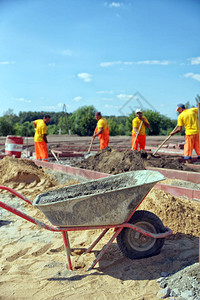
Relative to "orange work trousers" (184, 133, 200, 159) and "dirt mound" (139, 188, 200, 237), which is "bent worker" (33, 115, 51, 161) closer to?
"orange work trousers" (184, 133, 200, 159)

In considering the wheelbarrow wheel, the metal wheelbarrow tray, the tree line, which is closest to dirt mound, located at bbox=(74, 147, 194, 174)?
the wheelbarrow wheel

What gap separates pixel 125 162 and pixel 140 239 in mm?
3885

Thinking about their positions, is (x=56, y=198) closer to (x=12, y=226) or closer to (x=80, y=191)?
(x=80, y=191)

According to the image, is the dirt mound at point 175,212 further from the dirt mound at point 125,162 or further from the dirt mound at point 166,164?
the dirt mound at point 166,164

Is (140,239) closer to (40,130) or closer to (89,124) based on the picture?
(40,130)

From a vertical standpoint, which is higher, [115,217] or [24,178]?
[115,217]

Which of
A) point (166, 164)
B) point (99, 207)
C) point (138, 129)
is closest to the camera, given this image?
point (99, 207)

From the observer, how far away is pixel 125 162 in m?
6.72

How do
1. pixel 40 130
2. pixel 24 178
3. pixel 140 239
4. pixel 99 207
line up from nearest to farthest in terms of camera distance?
1. pixel 99 207
2. pixel 140 239
3. pixel 24 178
4. pixel 40 130

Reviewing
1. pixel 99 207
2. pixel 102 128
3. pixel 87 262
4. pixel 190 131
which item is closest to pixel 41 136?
pixel 102 128

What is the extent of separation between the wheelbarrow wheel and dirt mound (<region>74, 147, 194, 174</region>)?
11.5 feet

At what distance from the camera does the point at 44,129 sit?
7551 mm

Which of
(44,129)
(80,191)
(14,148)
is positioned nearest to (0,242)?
(80,191)

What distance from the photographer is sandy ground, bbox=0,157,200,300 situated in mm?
2375
